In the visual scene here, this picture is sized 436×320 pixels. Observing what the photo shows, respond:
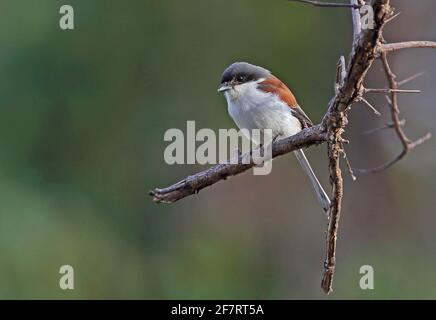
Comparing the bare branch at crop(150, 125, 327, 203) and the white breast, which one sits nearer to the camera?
the bare branch at crop(150, 125, 327, 203)

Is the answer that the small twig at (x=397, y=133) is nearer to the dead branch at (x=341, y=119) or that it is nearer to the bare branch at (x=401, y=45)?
the dead branch at (x=341, y=119)

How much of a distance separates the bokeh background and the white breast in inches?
190

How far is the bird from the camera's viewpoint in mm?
5090

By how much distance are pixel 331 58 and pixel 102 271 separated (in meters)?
4.43

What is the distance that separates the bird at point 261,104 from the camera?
5.09 meters

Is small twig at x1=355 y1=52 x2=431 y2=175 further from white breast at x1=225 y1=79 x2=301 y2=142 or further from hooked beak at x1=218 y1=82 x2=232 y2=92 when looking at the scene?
hooked beak at x1=218 y1=82 x2=232 y2=92

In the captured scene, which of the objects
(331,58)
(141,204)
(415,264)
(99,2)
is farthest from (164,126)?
(415,264)

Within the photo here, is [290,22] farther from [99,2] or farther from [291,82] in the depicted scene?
[99,2]

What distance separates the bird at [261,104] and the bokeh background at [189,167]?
4745mm

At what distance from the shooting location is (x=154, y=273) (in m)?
10.4

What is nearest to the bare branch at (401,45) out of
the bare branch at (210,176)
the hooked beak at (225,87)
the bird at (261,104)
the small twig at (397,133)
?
the small twig at (397,133)

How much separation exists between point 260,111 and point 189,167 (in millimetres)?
5085

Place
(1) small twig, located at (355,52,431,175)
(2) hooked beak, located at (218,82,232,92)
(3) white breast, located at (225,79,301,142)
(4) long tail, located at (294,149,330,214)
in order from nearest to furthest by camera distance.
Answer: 1. (1) small twig, located at (355,52,431,175)
2. (4) long tail, located at (294,149,330,214)
3. (3) white breast, located at (225,79,301,142)
4. (2) hooked beak, located at (218,82,232,92)

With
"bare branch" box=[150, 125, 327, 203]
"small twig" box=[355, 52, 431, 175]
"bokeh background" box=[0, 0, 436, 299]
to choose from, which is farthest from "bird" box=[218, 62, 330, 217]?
"bokeh background" box=[0, 0, 436, 299]
